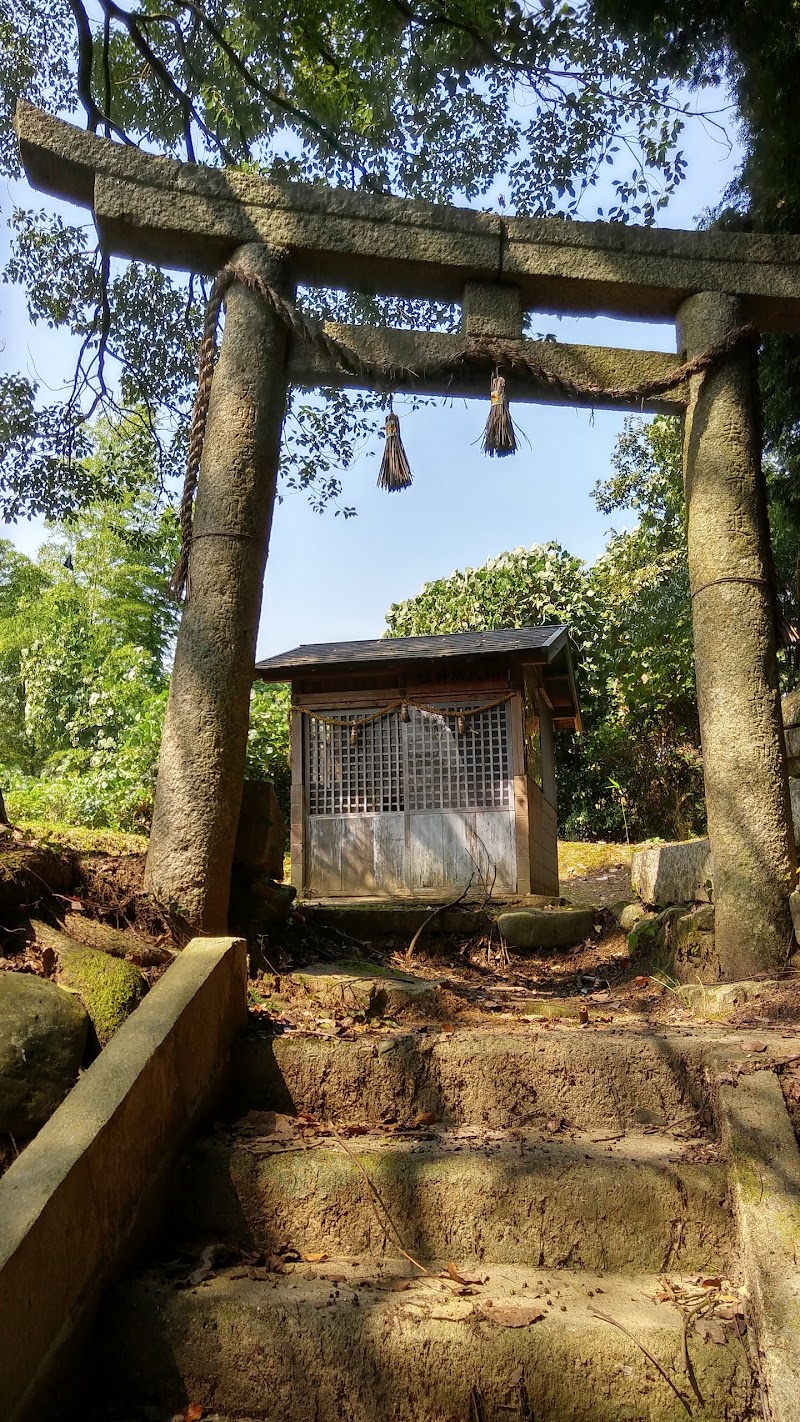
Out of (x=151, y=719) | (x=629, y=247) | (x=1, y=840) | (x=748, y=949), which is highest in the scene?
(x=629, y=247)

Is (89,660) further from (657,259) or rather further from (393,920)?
(657,259)

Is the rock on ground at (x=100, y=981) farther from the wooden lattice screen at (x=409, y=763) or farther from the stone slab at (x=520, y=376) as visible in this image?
the wooden lattice screen at (x=409, y=763)

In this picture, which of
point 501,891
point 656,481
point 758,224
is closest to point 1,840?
point 758,224

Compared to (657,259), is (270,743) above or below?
below

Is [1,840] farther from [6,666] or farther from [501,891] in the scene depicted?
[6,666]

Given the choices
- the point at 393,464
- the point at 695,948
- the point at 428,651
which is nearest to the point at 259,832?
the point at 393,464

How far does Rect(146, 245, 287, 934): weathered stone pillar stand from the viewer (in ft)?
13.6

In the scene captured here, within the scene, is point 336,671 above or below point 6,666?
below

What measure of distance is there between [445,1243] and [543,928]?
448 centimetres

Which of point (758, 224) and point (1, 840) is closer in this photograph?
point (1, 840)

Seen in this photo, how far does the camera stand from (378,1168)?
261 cm

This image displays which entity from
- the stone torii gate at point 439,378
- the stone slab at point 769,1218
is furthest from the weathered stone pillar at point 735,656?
the stone slab at point 769,1218

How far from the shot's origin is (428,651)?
1163cm

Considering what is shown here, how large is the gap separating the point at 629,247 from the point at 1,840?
14.9ft
